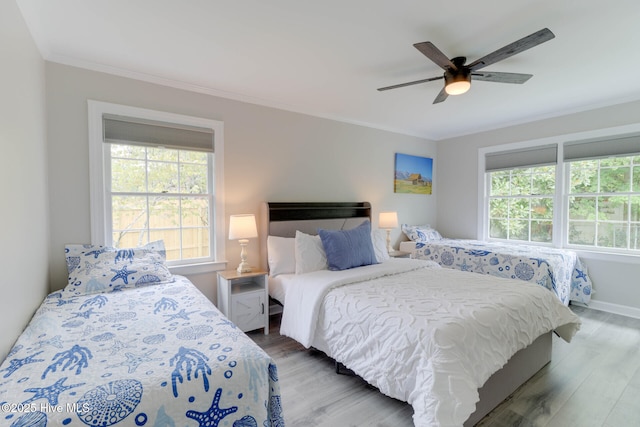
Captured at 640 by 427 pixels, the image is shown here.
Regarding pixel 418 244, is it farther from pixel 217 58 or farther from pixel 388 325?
pixel 217 58

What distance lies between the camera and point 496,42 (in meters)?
2.18

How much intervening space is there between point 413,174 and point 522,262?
84.3 inches

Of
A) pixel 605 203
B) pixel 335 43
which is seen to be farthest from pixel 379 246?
pixel 605 203

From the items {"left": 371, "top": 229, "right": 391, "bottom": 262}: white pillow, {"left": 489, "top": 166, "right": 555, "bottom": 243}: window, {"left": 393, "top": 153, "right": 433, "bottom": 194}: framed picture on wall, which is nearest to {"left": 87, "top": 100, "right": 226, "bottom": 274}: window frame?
{"left": 371, "top": 229, "right": 391, "bottom": 262}: white pillow

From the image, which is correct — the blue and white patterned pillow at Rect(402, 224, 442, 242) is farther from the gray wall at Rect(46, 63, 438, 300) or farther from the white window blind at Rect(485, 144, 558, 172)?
the white window blind at Rect(485, 144, 558, 172)

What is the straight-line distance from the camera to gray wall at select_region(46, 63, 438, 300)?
2.41 m

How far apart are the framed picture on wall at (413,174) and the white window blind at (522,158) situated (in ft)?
3.03

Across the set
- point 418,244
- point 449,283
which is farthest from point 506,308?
point 418,244

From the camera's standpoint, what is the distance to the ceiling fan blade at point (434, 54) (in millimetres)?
1846

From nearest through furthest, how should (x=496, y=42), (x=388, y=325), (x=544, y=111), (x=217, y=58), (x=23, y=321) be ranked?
(x=23, y=321) → (x=388, y=325) → (x=496, y=42) → (x=217, y=58) → (x=544, y=111)

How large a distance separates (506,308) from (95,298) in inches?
110

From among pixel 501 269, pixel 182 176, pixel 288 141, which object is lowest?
pixel 501 269

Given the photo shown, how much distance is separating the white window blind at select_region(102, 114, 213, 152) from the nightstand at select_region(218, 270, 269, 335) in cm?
134

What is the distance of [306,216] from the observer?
364cm
